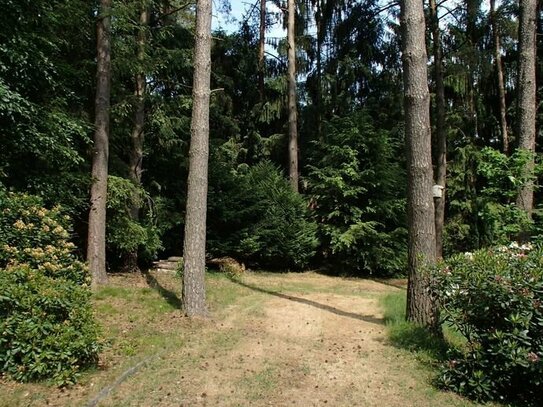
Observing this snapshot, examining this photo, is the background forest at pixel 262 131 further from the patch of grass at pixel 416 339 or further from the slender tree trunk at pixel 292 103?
the patch of grass at pixel 416 339

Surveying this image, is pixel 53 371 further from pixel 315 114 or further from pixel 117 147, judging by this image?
pixel 315 114

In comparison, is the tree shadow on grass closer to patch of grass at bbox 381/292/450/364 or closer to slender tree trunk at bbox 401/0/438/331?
patch of grass at bbox 381/292/450/364

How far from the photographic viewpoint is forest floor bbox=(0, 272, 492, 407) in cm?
419

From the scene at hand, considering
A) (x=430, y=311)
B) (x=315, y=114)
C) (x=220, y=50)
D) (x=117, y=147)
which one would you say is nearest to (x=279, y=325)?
(x=430, y=311)

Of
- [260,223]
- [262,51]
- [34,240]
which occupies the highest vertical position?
[262,51]

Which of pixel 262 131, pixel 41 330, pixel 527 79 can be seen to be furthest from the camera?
pixel 262 131

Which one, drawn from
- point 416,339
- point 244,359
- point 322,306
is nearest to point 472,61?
point 322,306

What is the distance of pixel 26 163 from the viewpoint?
7207mm

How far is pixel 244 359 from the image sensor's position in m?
5.29

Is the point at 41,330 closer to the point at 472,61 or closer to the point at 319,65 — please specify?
the point at 472,61

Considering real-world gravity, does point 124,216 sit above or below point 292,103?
below

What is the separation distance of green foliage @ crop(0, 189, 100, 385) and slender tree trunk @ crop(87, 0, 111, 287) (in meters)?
3.34

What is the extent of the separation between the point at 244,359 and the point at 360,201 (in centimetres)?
917

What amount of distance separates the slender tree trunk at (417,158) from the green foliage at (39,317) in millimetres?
4158
